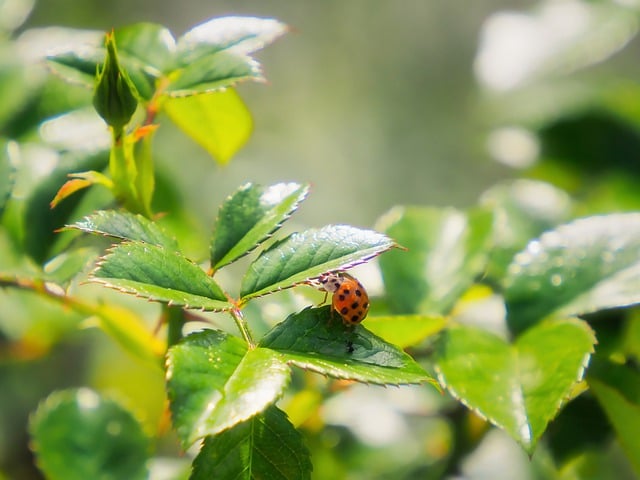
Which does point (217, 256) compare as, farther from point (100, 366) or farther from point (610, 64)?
point (610, 64)

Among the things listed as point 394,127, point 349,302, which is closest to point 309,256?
point 349,302

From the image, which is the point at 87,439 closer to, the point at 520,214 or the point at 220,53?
the point at 220,53

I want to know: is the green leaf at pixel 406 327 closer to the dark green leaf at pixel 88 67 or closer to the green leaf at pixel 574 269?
the green leaf at pixel 574 269

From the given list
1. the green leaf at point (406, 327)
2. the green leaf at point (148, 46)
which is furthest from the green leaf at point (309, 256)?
the green leaf at point (148, 46)

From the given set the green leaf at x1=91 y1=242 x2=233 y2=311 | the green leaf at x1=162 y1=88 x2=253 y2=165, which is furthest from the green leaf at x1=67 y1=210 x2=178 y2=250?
the green leaf at x1=162 y1=88 x2=253 y2=165

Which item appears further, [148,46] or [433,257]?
[433,257]

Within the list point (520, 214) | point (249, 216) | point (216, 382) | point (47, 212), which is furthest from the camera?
point (520, 214)

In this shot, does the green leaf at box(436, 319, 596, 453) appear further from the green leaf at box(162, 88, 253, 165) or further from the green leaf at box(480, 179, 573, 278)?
the green leaf at box(162, 88, 253, 165)

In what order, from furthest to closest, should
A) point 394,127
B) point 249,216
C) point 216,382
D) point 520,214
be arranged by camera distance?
point 394,127
point 520,214
point 249,216
point 216,382
